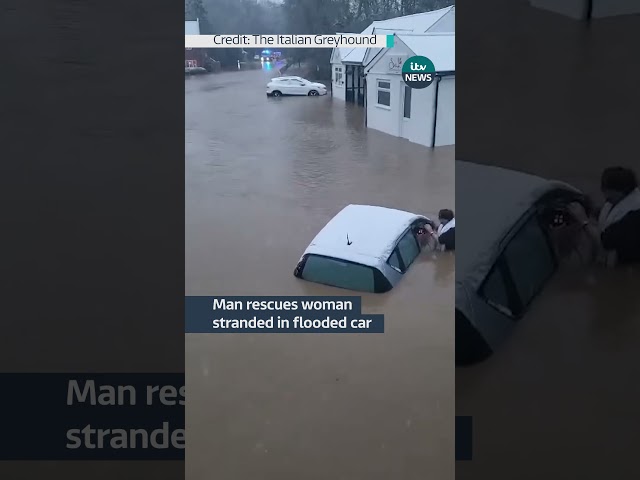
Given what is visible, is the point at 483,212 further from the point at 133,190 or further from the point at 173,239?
the point at 133,190

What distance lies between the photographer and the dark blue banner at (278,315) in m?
2.12

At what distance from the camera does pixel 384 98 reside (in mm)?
2184

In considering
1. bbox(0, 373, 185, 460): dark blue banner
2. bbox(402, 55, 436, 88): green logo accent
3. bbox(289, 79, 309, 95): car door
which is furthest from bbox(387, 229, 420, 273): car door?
bbox(0, 373, 185, 460): dark blue banner

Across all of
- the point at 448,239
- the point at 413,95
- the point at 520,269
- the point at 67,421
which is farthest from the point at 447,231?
the point at 67,421

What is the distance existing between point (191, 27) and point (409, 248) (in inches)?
46.5

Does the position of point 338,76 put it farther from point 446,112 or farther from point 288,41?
point 446,112

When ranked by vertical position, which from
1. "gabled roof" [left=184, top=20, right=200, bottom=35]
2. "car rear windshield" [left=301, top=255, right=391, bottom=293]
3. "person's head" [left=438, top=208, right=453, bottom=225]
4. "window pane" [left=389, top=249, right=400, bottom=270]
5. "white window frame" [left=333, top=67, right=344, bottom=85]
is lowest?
"car rear windshield" [left=301, top=255, right=391, bottom=293]

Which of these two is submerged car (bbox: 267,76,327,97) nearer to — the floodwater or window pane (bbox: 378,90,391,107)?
the floodwater

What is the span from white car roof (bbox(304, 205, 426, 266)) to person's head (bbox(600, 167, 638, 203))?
2.33 feet

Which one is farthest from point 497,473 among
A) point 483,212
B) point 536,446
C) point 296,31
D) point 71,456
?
point 296,31

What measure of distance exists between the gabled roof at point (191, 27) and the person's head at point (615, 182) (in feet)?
5.36

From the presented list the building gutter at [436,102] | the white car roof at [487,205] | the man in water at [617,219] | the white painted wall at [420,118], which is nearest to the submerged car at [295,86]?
the white painted wall at [420,118]

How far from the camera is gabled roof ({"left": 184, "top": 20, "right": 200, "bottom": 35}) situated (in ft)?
6.72

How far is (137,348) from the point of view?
221cm
